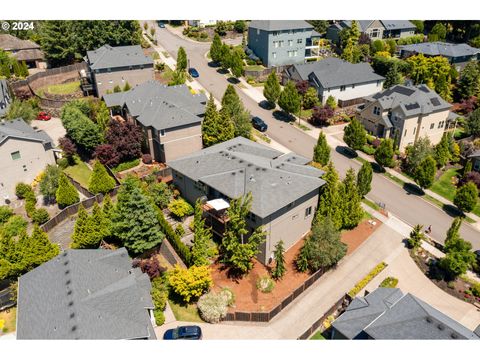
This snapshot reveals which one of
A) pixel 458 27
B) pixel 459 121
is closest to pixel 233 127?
pixel 459 121

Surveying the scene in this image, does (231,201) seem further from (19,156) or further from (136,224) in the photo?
(19,156)

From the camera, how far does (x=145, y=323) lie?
98.0 feet

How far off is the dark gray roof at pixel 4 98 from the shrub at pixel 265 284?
166 feet

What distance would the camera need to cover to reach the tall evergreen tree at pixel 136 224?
3928cm

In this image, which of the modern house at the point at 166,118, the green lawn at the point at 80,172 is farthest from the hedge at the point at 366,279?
the green lawn at the point at 80,172

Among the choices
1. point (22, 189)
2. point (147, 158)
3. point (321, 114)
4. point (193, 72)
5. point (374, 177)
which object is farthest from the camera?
point (193, 72)

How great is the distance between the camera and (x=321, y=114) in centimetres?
6894

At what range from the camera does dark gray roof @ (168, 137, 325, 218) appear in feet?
131

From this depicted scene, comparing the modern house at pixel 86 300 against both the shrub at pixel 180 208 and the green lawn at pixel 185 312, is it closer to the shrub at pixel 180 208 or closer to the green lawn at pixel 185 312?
the green lawn at pixel 185 312

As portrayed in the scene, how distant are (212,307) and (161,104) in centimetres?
3155

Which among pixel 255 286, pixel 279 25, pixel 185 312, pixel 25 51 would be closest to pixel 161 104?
pixel 255 286

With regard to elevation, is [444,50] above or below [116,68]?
below

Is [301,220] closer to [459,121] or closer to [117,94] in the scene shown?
[117,94]

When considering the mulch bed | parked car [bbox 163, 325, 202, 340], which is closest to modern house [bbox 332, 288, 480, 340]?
the mulch bed
